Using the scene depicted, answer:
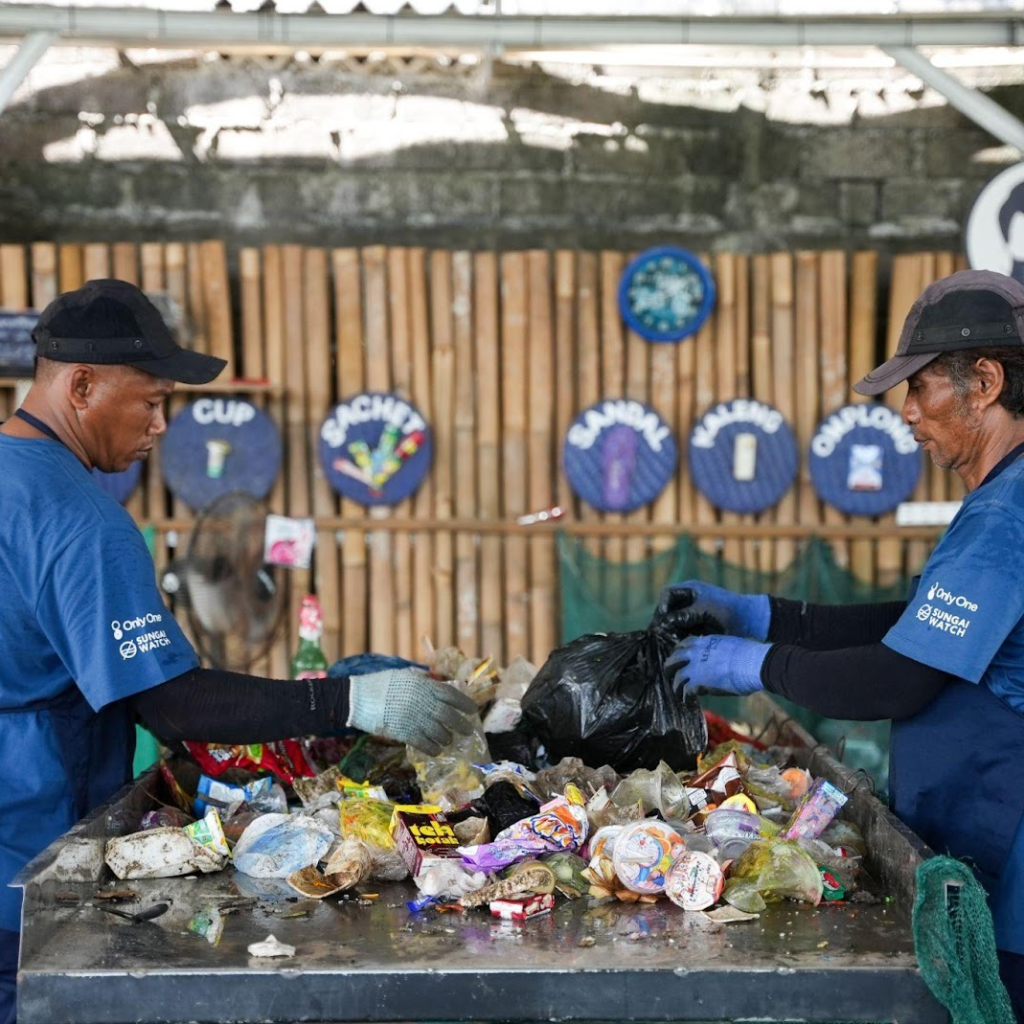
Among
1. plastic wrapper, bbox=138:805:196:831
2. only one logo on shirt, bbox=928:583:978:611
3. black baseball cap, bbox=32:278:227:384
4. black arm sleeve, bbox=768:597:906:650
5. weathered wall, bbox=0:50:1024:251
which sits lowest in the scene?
plastic wrapper, bbox=138:805:196:831

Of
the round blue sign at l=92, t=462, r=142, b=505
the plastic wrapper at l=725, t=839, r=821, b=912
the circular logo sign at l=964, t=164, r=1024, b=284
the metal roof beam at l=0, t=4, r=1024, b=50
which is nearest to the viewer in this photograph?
the plastic wrapper at l=725, t=839, r=821, b=912

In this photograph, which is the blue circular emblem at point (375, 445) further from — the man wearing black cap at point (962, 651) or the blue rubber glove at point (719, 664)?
the man wearing black cap at point (962, 651)

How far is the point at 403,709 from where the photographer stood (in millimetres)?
2900

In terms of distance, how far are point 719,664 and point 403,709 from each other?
717mm

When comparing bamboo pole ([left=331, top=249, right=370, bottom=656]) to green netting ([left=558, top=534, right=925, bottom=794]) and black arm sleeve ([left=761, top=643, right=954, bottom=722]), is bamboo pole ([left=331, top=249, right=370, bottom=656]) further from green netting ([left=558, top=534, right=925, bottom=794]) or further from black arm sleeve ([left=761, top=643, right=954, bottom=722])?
black arm sleeve ([left=761, top=643, right=954, bottom=722])

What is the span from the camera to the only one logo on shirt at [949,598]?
8.10 feet

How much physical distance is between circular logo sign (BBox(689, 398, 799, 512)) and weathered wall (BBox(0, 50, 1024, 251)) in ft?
3.48

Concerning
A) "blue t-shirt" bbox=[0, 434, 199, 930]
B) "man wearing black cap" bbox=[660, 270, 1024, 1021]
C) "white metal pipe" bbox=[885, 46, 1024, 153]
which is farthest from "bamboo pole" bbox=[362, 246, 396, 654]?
"man wearing black cap" bbox=[660, 270, 1024, 1021]

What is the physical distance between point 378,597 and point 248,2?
119 inches

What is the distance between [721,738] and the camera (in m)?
3.66

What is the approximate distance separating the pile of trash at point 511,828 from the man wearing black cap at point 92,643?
19 centimetres

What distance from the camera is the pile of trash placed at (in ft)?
8.01

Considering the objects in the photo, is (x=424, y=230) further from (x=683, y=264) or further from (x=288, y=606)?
(x=288, y=606)

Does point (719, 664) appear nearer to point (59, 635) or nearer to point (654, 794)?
point (654, 794)
